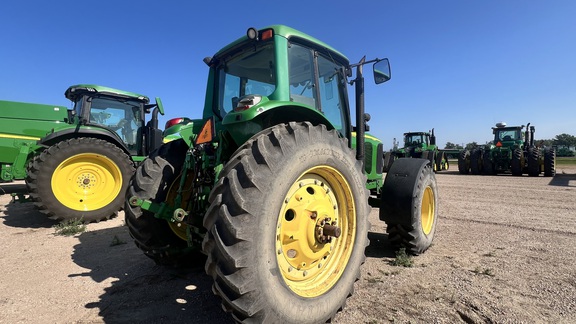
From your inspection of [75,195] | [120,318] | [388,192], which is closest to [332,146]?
[388,192]

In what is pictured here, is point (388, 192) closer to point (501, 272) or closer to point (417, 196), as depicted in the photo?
point (417, 196)

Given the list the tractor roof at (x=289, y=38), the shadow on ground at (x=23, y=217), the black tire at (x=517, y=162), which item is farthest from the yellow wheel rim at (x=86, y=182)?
the black tire at (x=517, y=162)

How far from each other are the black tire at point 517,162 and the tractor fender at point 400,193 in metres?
14.6

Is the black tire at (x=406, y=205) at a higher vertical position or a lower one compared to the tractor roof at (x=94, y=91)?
lower

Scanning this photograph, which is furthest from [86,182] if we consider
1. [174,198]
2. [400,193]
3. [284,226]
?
[400,193]

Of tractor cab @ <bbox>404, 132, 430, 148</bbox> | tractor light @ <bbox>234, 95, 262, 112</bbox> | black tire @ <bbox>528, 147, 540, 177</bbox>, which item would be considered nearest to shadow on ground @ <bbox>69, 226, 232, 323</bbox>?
tractor light @ <bbox>234, 95, 262, 112</bbox>

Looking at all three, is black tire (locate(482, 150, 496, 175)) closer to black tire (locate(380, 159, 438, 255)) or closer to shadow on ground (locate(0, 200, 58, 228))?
black tire (locate(380, 159, 438, 255))

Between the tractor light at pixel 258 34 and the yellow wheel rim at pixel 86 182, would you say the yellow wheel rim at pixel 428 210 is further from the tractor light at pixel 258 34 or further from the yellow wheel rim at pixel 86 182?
the yellow wheel rim at pixel 86 182

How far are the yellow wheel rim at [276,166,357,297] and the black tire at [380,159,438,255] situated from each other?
1.18 meters

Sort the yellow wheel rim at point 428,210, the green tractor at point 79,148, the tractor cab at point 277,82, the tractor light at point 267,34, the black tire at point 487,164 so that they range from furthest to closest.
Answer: the black tire at point 487,164 < the green tractor at point 79,148 < the yellow wheel rim at point 428,210 < the tractor light at point 267,34 < the tractor cab at point 277,82

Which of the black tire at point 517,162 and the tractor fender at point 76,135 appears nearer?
the tractor fender at point 76,135

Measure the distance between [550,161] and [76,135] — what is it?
720 inches

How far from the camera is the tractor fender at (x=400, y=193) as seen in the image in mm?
3271

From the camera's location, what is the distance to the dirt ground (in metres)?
2.19
